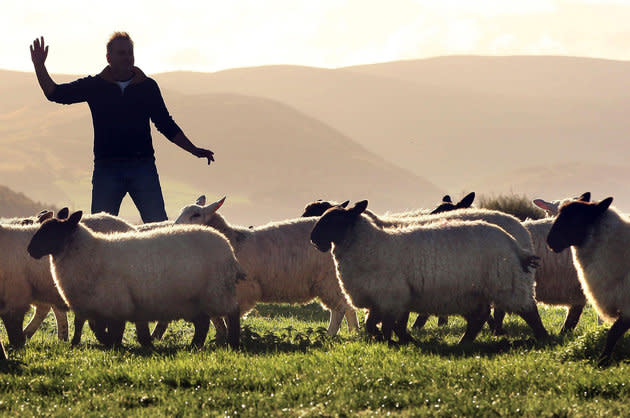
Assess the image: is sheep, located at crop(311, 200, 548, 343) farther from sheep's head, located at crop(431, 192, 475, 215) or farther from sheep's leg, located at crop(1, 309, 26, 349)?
sheep's leg, located at crop(1, 309, 26, 349)

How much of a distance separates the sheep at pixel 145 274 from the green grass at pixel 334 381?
2.17 ft

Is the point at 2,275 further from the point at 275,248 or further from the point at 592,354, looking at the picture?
the point at 592,354

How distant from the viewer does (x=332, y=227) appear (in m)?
9.92

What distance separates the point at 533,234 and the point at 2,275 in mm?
7168

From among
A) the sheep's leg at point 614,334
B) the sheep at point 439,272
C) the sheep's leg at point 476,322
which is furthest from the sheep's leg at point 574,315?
the sheep's leg at point 614,334

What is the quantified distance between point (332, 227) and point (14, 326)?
453cm

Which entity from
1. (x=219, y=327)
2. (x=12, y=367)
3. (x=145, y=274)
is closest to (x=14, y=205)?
(x=219, y=327)

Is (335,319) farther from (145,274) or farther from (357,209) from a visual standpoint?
(145,274)

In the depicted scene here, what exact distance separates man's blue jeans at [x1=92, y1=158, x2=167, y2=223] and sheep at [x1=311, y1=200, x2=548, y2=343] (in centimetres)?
391

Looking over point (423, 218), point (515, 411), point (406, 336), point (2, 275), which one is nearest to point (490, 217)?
point (423, 218)

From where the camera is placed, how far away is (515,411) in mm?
6359

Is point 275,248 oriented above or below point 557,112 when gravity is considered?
below

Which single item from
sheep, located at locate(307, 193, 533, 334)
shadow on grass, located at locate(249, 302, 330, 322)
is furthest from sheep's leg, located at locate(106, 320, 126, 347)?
shadow on grass, located at locate(249, 302, 330, 322)

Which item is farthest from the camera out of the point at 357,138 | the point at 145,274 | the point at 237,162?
the point at 357,138
